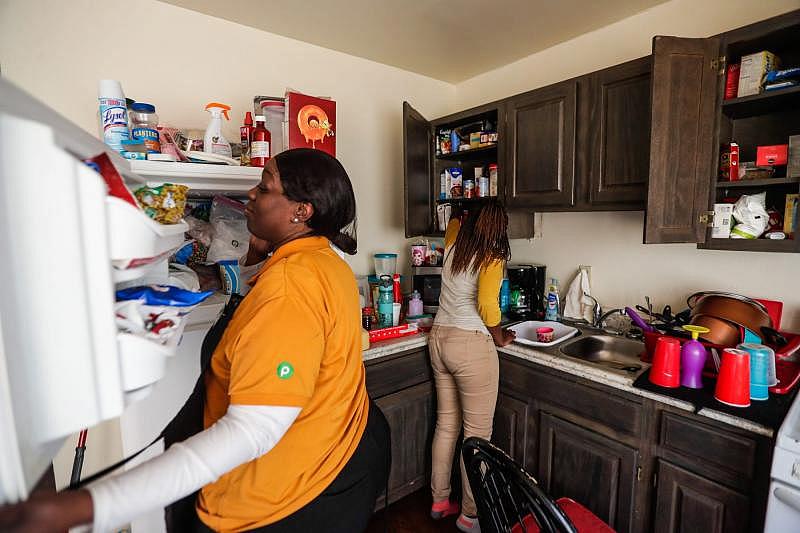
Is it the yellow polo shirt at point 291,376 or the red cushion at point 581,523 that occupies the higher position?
the yellow polo shirt at point 291,376

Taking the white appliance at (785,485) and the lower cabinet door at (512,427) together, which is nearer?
the white appliance at (785,485)

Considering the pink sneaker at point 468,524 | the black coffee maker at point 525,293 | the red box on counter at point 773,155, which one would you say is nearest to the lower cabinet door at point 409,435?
the pink sneaker at point 468,524

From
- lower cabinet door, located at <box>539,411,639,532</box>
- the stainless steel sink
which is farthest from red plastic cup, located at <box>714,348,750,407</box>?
the stainless steel sink

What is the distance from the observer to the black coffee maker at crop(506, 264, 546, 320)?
2297 mm

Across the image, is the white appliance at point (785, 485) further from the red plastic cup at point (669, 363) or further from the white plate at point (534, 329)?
the white plate at point (534, 329)

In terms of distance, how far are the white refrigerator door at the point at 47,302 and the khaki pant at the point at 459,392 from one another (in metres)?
1.50

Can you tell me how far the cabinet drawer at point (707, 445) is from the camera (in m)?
1.23

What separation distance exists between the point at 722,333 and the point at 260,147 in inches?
73.1

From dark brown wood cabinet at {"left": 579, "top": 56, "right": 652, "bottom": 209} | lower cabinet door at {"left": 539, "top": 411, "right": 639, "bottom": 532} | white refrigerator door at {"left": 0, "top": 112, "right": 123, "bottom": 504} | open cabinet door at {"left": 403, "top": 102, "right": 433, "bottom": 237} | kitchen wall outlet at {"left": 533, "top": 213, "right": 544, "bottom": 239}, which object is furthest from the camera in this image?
kitchen wall outlet at {"left": 533, "top": 213, "right": 544, "bottom": 239}

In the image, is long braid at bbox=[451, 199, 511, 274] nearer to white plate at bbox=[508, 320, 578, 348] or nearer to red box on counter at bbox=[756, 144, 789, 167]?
white plate at bbox=[508, 320, 578, 348]

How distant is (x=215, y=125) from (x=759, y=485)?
7.13 ft

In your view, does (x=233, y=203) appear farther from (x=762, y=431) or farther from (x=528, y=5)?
(x=762, y=431)

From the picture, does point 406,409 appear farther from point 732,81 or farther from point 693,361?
point 732,81

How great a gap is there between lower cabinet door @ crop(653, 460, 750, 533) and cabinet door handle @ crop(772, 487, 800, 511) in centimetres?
16
